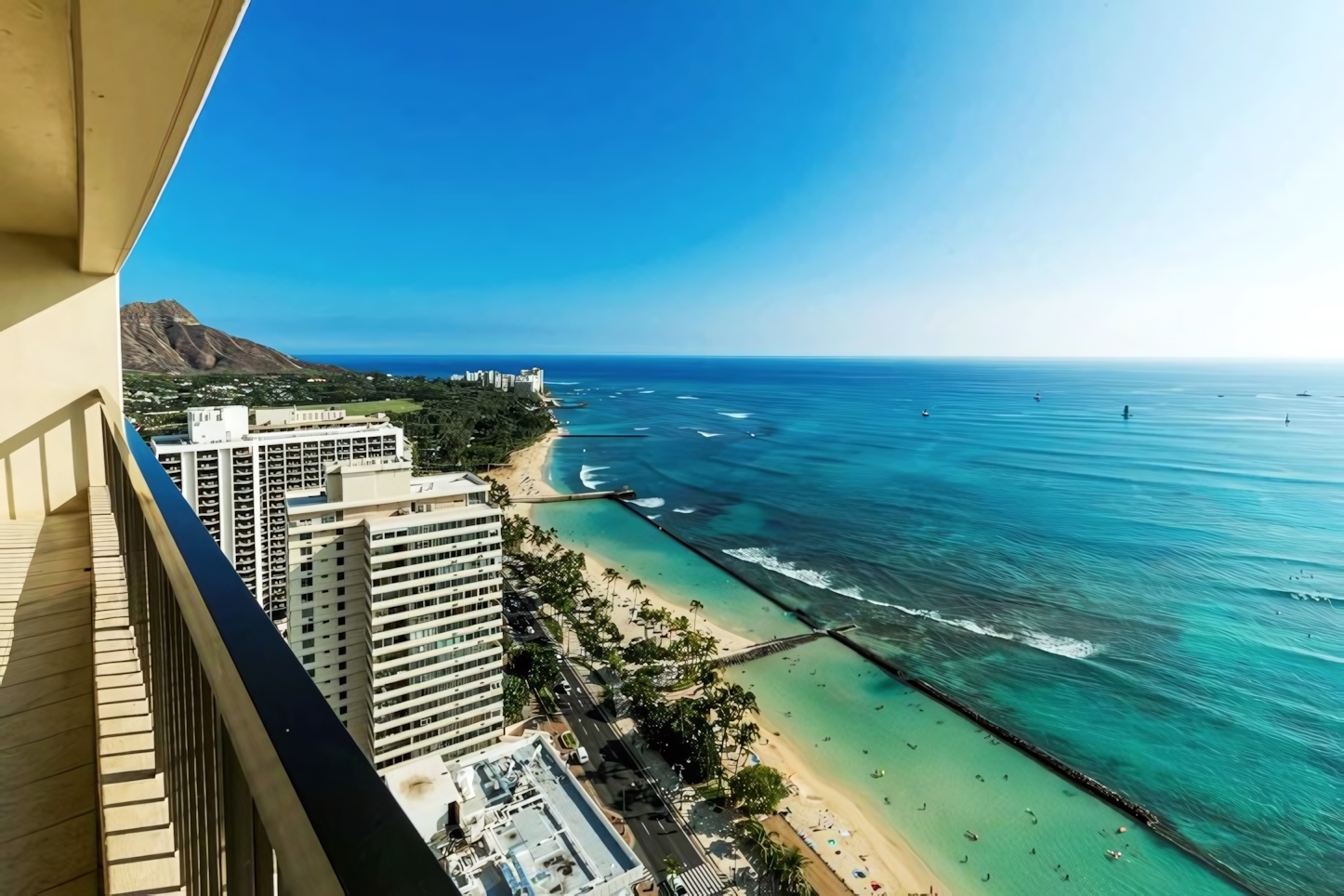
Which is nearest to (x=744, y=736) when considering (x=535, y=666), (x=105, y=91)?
(x=535, y=666)

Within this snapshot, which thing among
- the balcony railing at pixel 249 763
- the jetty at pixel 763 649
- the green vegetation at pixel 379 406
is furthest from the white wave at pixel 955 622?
the green vegetation at pixel 379 406

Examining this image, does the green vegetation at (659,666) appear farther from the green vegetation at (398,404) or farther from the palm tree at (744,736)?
the green vegetation at (398,404)

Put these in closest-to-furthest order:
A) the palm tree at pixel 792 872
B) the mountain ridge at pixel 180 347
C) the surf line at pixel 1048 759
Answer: the palm tree at pixel 792 872 → the surf line at pixel 1048 759 → the mountain ridge at pixel 180 347

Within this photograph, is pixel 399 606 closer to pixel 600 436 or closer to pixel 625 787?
pixel 625 787

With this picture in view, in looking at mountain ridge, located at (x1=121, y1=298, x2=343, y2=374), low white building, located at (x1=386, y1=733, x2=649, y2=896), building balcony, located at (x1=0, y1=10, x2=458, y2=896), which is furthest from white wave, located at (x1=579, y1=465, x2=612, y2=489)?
mountain ridge, located at (x1=121, y1=298, x2=343, y2=374)

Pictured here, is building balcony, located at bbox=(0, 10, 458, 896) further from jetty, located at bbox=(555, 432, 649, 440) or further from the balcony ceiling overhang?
jetty, located at bbox=(555, 432, 649, 440)

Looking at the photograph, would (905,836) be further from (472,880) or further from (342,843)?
(342,843)
